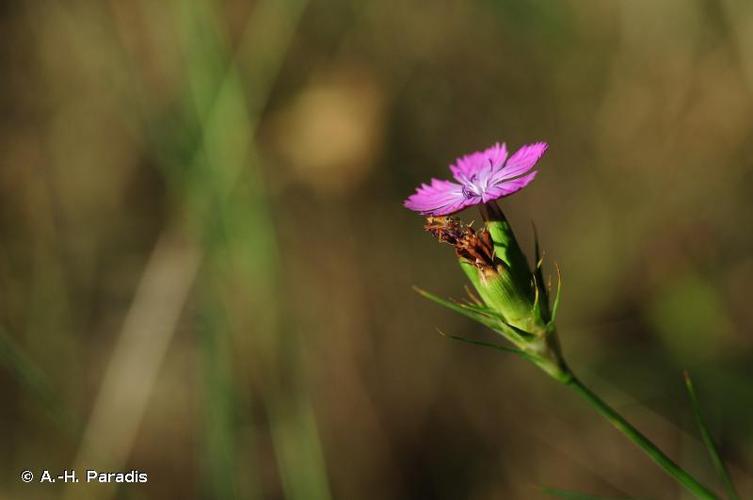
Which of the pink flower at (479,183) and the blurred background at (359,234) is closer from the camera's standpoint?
the pink flower at (479,183)

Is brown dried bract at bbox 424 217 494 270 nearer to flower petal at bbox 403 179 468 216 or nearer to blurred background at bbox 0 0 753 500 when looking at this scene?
flower petal at bbox 403 179 468 216

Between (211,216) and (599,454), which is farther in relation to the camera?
(599,454)

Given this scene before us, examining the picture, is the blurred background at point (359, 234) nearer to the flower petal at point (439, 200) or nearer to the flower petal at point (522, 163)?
the flower petal at point (439, 200)

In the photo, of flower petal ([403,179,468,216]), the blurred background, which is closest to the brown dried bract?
flower petal ([403,179,468,216])

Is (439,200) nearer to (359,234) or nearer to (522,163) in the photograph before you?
(522,163)

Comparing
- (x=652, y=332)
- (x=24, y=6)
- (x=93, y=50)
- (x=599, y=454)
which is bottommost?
(x=599, y=454)

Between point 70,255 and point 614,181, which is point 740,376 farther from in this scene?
point 70,255

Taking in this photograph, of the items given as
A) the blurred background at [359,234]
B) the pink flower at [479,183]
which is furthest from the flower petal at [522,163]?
the blurred background at [359,234]

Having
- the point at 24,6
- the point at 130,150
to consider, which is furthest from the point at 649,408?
the point at 24,6
